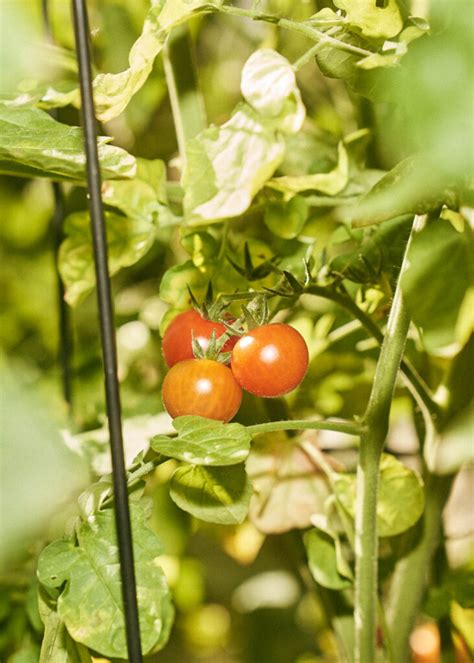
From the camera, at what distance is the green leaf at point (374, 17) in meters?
0.38

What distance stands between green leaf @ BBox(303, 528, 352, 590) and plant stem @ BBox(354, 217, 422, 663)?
0.20 ft

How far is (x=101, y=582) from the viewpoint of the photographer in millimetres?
407

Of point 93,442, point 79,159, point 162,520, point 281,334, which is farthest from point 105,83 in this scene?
point 162,520

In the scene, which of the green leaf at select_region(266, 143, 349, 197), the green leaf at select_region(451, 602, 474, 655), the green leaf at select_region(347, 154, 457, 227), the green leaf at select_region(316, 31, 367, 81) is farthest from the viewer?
the green leaf at select_region(451, 602, 474, 655)

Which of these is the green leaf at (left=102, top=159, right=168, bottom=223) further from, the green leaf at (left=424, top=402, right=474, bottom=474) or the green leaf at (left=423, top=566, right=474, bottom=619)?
the green leaf at (left=423, top=566, right=474, bottom=619)

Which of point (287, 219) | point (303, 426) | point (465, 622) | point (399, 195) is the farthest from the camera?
point (465, 622)

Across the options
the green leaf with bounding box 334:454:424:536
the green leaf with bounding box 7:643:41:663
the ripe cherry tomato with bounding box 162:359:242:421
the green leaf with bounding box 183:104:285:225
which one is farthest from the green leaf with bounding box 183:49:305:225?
the green leaf with bounding box 7:643:41:663

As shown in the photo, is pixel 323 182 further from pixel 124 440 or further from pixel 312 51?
pixel 124 440

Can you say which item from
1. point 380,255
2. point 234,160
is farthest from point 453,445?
point 234,160

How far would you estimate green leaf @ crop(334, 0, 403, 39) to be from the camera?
381 mm

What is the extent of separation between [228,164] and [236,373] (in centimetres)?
14

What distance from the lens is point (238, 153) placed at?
1.58 feet

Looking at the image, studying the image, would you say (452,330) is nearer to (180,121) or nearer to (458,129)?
(458,129)

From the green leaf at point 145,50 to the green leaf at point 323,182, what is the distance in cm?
14
